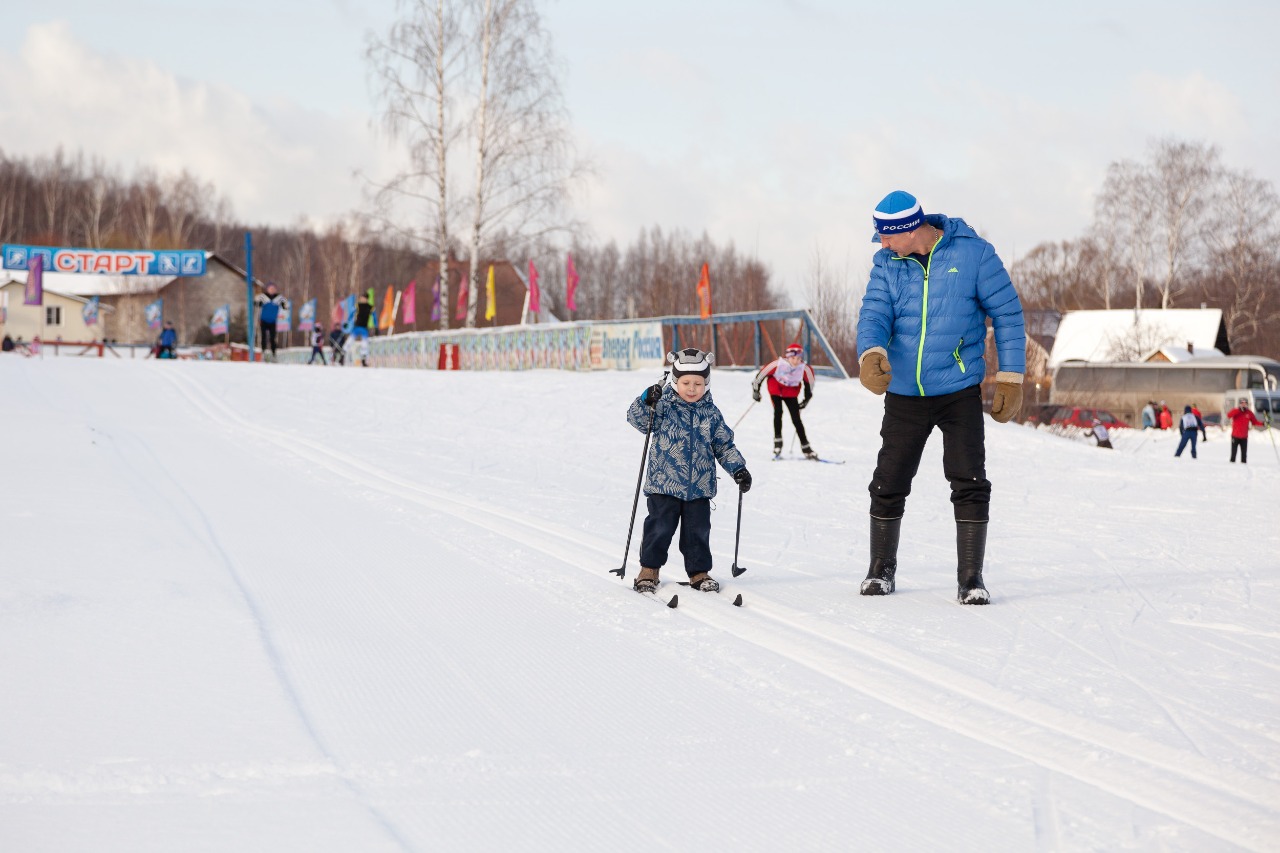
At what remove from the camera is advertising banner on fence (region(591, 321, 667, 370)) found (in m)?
22.6

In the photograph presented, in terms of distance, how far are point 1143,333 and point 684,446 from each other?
4677cm

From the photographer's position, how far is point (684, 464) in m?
5.24

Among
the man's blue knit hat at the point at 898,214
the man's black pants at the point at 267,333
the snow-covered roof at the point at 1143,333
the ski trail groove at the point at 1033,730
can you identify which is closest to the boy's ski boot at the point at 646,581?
the ski trail groove at the point at 1033,730

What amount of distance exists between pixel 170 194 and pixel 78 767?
8602 centimetres

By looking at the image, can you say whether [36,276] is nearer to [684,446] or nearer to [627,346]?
[627,346]

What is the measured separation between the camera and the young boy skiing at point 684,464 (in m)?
5.21

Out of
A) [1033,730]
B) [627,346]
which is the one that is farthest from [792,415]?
[627,346]

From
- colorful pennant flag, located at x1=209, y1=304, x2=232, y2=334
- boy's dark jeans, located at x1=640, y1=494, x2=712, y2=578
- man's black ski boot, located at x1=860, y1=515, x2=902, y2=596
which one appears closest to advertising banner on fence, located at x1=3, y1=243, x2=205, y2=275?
colorful pennant flag, located at x1=209, y1=304, x2=232, y2=334

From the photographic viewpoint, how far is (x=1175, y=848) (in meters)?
2.41

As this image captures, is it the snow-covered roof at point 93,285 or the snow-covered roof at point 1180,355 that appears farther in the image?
the snow-covered roof at point 93,285

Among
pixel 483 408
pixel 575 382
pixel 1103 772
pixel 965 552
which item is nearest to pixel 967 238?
pixel 965 552

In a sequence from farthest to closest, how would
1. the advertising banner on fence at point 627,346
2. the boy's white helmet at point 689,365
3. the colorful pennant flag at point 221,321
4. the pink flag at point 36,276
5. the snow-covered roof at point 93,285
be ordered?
the snow-covered roof at point 93,285 → the colorful pennant flag at point 221,321 → the pink flag at point 36,276 → the advertising banner on fence at point 627,346 → the boy's white helmet at point 689,365

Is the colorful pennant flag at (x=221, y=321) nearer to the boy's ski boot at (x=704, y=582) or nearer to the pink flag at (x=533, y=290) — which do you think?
the pink flag at (x=533, y=290)

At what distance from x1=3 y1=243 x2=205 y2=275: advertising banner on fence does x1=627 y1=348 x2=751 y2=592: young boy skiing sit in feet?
86.2
